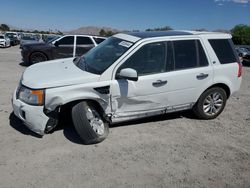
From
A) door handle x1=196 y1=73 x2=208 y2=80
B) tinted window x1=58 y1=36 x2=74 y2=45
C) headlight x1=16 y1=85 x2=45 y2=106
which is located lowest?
headlight x1=16 y1=85 x2=45 y2=106

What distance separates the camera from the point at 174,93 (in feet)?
18.0

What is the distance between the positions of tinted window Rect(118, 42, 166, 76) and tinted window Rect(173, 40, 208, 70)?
0.98 feet

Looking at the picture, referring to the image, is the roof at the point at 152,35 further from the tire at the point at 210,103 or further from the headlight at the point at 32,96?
the headlight at the point at 32,96

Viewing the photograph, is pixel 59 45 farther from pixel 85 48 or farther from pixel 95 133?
pixel 95 133

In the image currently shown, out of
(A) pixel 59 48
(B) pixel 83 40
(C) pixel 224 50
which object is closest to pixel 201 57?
(C) pixel 224 50

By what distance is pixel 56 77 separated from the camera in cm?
Result: 477

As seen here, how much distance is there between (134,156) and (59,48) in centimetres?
977

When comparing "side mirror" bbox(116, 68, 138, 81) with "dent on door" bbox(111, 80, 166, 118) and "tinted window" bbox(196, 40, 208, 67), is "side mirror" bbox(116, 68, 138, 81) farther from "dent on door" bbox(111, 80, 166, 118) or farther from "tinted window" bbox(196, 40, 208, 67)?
"tinted window" bbox(196, 40, 208, 67)

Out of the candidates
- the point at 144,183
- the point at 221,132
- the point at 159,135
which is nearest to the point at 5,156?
the point at 144,183

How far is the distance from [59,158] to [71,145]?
1.45 ft

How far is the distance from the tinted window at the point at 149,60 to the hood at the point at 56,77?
68 centimetres

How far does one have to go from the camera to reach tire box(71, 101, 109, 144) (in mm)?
4680

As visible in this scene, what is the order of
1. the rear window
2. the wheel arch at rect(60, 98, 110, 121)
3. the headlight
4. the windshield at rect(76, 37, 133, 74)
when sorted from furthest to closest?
the rear window, the windshield at rect(76, 37, 133, 74), the wheel arch at rect(60, 98, 110, 121), the headlight

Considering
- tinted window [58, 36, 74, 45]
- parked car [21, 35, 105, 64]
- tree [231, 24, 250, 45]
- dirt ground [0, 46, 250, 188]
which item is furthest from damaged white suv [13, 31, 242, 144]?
tree [231, 24, 250, 45]
